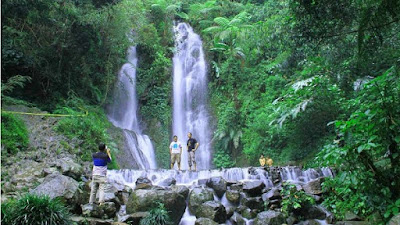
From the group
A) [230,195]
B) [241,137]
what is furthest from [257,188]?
[241,137]

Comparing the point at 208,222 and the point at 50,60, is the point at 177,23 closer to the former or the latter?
the point at 50,60

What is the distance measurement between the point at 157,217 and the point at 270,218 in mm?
2503

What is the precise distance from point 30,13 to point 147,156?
7691mm

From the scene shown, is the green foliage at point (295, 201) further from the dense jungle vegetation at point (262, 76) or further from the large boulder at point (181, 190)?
the large boulder at point (181, 190)

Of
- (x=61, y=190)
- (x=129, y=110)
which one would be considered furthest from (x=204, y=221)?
(x=129, y=110)

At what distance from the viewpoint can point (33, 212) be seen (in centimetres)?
555

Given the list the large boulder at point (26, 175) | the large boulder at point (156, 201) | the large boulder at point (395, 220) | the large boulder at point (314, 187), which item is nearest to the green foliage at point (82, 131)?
the large boulder at point (26, 175)

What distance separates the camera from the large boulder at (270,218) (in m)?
7.32

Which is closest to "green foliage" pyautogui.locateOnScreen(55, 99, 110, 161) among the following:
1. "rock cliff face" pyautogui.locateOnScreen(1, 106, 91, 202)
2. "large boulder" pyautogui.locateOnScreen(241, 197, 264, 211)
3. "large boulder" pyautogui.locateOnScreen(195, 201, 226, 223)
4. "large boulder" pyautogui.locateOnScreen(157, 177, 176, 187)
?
"rock cliff face" pyautogui.locateOnScreen(1, 106, 91, 202)

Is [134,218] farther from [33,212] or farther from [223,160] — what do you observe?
[223,160]

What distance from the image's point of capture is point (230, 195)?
8.66 meters

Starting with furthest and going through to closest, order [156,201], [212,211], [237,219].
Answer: [237,219], [212,211], [156,201]

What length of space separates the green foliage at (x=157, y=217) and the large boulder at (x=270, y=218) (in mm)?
2021

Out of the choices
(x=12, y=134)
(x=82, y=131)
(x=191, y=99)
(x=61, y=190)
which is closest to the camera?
(x=61, y=190)
